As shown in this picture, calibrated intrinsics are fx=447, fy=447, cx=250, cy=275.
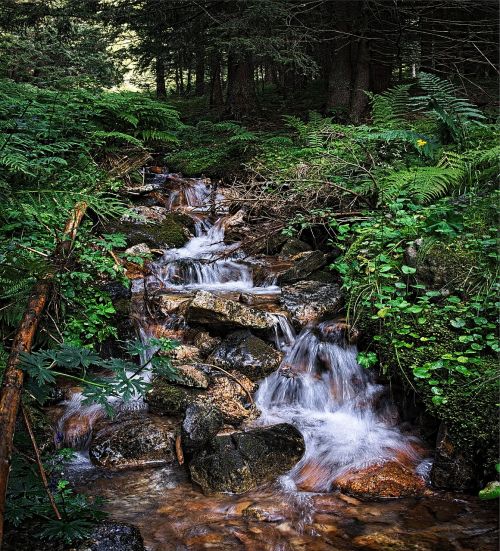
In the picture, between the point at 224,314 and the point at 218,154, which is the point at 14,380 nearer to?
the point at 224,314

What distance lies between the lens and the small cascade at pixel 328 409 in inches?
152

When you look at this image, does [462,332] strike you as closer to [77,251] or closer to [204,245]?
[77,251]

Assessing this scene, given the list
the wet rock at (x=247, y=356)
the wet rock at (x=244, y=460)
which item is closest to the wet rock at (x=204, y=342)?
the wet rock at (x=247, y=356)

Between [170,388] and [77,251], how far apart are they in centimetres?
189

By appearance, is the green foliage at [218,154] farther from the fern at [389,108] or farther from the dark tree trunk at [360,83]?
the fern at [389,108]

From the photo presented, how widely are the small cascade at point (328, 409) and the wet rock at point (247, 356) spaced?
11 centimetres

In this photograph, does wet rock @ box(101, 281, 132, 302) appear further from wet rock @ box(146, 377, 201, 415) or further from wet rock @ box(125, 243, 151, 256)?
wet rock @ box(146, 377, 201, 415)

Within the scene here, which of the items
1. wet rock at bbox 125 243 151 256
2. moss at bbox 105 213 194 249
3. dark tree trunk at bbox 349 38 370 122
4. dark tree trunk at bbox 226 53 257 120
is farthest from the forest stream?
dark tree trunk at bbox 226 53 257 120

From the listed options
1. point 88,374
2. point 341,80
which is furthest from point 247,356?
point 341,80

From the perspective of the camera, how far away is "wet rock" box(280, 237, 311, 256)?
724 cm

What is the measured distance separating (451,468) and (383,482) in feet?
1.72

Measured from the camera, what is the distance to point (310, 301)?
18.2 ft

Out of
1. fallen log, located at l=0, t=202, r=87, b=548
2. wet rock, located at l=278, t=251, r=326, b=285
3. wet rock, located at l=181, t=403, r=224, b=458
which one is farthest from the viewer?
wet rock, located at l=278, t=251, r=326, b=285

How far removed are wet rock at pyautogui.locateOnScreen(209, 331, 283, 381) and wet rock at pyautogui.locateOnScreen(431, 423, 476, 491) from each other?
6.48 feet
